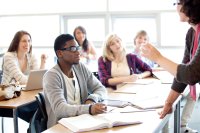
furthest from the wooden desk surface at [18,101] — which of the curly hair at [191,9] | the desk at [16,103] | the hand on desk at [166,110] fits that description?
the curly hair at [191,9]

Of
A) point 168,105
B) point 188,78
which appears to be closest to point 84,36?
point 168,105

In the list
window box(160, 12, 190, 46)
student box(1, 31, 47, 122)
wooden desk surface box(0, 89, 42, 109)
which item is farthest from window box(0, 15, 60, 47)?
wooden desk surface box(0, 89, 42, 109)

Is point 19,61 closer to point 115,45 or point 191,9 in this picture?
point 115,45

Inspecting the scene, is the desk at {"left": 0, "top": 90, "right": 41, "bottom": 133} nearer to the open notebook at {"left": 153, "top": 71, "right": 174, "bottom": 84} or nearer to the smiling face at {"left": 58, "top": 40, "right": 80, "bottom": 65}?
the smiling face at {"left": 58, "top": 40, "right": 80, "bottom": 65}

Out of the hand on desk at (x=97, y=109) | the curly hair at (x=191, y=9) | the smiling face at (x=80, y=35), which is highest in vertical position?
the curly hair at (x=191, y=9)

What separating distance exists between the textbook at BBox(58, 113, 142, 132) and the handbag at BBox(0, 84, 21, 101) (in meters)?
1.06

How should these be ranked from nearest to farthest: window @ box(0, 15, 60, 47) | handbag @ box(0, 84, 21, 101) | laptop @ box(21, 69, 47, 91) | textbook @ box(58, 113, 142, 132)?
textbook @ box(58, 113, 142, 132) < handbag @ box(0, 84, 21, 101) < laptop @ box(21, 69, 47, 91) < window @ box(0, 15, 60, 47)

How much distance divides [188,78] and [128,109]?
80 cm

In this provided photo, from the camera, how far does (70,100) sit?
243 cm

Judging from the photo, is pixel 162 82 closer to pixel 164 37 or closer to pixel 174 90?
pixel 174 90

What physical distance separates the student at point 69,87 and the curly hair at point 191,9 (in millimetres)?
848

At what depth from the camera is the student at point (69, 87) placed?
2.14 m

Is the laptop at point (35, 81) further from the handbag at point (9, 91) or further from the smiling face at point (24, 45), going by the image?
the smiling face at point (24, 45)

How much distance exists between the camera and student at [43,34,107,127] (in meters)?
2.14
